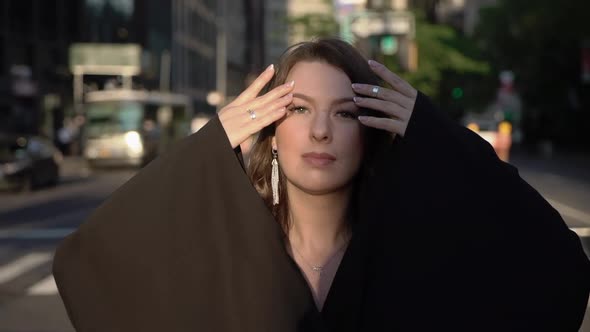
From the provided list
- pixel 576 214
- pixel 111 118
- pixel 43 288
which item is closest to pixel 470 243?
pixel 43 288

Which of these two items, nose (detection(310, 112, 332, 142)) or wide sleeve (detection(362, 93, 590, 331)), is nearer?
wide sleeve (detection(362, 93, 590, 331))

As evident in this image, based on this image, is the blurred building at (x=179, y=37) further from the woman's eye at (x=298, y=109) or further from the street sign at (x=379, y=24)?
the woman's eye at (x=298, y=109)

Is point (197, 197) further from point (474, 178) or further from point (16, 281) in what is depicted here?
point (16, 281)

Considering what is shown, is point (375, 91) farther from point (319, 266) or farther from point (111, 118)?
point (111, 118)

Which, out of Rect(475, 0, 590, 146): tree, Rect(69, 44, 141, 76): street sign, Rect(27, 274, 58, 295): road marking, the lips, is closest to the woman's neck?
the lips

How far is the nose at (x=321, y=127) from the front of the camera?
8.47ft

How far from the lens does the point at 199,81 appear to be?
81688 mm

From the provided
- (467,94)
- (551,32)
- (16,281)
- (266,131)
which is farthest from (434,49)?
(266,131)

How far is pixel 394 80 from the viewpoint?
8.36ft

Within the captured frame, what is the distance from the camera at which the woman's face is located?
8.58 feet

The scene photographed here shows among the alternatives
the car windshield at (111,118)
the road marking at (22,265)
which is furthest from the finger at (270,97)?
the car windshield at (111,118)

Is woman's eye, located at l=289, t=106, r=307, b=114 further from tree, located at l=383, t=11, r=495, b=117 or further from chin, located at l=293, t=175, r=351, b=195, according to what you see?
tree, located at l=383, t=11, r=495, b=117

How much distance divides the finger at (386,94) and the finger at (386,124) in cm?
5

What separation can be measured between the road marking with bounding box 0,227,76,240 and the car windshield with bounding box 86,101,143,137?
19082 millimetres
